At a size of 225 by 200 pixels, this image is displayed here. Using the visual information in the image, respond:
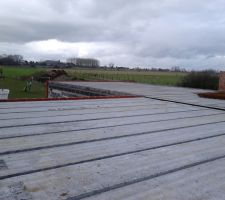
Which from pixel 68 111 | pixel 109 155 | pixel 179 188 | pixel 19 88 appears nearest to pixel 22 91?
pixel 19 88

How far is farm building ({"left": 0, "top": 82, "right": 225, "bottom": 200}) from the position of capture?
77.5 inches

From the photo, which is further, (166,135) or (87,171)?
(166,135)

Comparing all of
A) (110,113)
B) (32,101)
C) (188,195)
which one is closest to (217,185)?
(188,195)

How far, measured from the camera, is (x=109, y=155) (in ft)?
8.72

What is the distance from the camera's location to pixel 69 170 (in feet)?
7.44

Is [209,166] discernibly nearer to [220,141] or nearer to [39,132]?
[220,141]

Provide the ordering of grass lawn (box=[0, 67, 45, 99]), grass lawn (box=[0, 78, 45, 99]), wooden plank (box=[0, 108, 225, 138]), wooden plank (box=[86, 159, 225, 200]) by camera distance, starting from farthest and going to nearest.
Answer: grass lawn (box=[0, 67, 45, 99]) < grass lawn (box=[0, 78, 45, 99]) < wooden plank (box=[0, 108, 225, 138]) < wooden plank (box=[86, 159, 225, 200])

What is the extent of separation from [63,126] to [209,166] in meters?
1.80

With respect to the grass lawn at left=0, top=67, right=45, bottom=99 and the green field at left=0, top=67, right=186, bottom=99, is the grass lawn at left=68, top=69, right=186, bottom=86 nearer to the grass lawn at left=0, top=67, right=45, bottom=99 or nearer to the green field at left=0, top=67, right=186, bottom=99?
the green field at left=0, top=67, right=186, bottom=99

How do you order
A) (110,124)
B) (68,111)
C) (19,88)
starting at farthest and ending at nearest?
1. (19,88)
2. (68,111)
3. (110,124)

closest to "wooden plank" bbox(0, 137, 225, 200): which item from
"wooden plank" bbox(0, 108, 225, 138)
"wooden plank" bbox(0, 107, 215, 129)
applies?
"wooden plank" bbox(0, 108, 225, 138)

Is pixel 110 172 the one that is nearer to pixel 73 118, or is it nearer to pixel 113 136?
pixel 113 136

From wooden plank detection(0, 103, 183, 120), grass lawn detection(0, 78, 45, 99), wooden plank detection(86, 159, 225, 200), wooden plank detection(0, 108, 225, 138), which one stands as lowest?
grass lawn detection(0, 78, 45, 99)

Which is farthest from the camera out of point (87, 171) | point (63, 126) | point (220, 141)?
point (63, 126)
